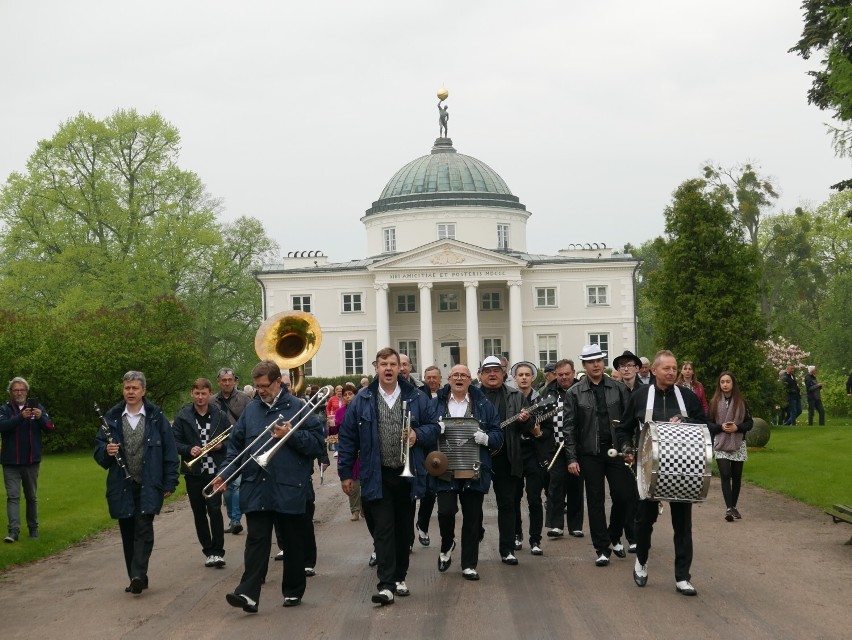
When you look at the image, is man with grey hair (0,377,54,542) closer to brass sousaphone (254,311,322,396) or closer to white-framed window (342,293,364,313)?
brass sousaphone (254,311,322,396)

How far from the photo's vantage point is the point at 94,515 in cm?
1822

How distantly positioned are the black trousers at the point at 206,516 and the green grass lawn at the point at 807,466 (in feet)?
27.3

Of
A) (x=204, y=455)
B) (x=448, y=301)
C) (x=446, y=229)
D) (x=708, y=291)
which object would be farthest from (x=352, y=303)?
(x=204, y=455)

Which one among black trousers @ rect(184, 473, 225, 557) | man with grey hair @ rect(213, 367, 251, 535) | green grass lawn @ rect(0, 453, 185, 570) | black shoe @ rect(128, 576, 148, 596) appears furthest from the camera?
green grass lawn @ rect(0, 453, 185, 570)

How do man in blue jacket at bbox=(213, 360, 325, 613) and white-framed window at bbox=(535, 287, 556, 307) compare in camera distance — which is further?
white-framed window at bbox=(535, 287, 556, 307)

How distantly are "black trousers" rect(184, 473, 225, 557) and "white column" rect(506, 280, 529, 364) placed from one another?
59.7 meters

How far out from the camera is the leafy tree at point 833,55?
14727 millimetres

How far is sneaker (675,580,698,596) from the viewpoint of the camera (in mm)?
9845

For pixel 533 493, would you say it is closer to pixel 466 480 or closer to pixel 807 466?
pixel 466 480

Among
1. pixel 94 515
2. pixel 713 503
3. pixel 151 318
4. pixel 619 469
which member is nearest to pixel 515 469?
pixel 619 469

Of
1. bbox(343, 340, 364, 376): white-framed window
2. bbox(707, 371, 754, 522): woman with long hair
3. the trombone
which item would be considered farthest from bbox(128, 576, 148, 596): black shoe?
bbox(343, 340, 364, 376): white-framed window

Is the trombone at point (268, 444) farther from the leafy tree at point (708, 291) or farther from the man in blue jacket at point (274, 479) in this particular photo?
the leafy tree at point (708, 291)

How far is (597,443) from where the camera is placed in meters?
11.9

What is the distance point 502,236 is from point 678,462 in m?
69.3
